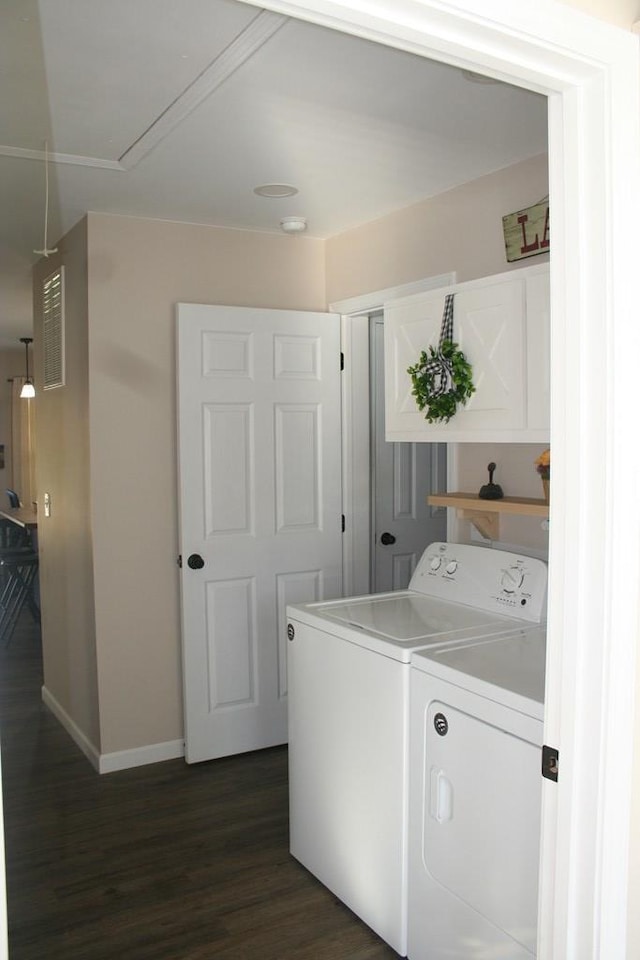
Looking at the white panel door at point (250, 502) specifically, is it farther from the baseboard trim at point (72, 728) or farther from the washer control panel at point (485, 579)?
the washer control panel at point (485, 579)

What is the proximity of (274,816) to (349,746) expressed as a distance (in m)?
0.89

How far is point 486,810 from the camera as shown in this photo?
6.55 ft

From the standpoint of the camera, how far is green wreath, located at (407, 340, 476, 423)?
2.62 m

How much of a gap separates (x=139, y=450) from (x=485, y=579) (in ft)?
5.46

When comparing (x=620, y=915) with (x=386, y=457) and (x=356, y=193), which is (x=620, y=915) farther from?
(x=386, y=457)

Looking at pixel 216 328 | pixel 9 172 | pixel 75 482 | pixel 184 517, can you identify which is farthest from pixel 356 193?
pixel 75 482

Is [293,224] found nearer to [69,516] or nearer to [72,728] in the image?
[69,516]

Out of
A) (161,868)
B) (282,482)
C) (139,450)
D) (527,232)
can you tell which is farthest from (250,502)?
(527,232)

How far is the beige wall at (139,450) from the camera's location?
11.7 ft

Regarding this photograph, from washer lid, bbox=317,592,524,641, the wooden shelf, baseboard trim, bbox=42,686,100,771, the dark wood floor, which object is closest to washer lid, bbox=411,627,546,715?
washer lid, bbox=317,592,524,641

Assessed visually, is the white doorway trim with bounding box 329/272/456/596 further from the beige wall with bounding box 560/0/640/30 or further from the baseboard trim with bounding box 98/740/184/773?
the beige wall with bounding box 560/0/640/30

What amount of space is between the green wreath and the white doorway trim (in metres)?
1.20

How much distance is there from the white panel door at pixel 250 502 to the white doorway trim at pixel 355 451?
5 cm

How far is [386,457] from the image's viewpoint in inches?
166
